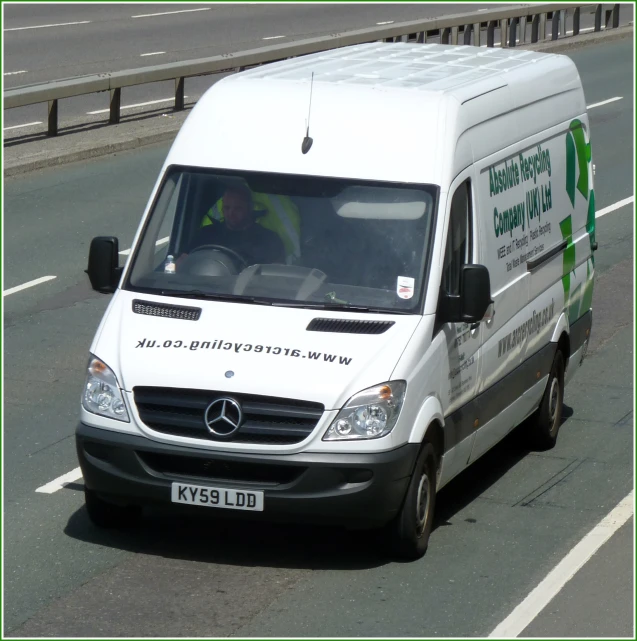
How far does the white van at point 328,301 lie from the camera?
22.9 ft

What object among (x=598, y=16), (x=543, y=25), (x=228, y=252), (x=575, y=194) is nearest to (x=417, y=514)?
(x=228, y=252)

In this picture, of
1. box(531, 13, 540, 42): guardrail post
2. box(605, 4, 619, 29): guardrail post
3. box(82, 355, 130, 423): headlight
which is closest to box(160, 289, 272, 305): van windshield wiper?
box(82, 355, 130, 423): headlight

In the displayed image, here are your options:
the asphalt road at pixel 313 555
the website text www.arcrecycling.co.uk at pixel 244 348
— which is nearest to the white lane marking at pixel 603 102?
the asphalt road at pixel 313 555

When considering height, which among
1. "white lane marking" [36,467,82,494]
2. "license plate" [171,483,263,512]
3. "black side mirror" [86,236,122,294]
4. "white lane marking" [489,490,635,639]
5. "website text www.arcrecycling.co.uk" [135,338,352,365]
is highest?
"black side mirror" [86,236,122,294]

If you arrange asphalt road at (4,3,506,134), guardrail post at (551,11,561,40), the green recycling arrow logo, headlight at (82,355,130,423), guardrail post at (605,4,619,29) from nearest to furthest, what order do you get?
headlight at (82,355,130,423) < the green recycling arrow logo < asphalt road at (4,3,506,134) < guardrail post at (551,11,561,40) < guardrail post at (605,4,619,29)

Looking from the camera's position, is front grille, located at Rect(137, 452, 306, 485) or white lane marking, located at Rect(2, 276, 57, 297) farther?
white lane marking, located at Rect(2, 276, 57, 297)

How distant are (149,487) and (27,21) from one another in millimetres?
33382

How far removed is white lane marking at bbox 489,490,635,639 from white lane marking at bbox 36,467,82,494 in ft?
9.60

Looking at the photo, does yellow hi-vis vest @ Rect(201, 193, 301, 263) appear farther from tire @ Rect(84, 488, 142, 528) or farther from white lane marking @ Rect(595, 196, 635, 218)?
white lane marking @ Rect(595, 196, 635, 218)

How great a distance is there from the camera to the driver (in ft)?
25.6

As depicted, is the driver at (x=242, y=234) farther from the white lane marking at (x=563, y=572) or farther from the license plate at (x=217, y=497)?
the white lane marking at (x=563, y=572)

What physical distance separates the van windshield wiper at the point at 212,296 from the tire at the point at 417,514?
3.76 ft

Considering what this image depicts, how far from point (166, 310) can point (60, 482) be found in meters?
1.64

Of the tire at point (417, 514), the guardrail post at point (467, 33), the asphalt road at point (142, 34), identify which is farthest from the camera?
the guardrail post at point (467, 33)
